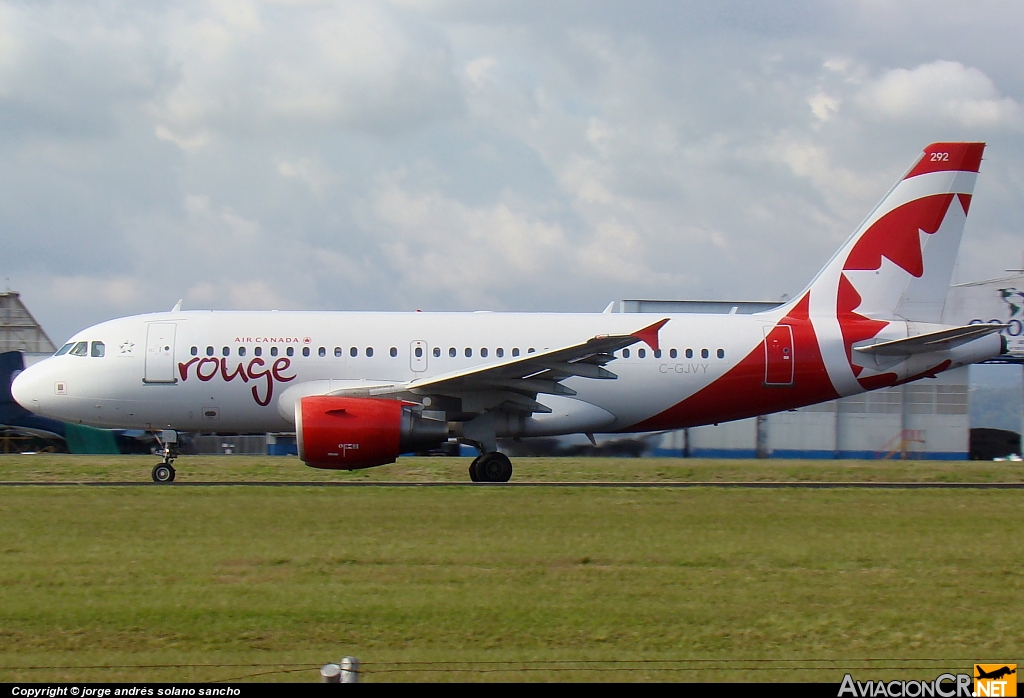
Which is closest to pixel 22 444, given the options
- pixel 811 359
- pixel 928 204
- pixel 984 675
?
pixel 811 359

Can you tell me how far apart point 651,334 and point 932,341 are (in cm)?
563

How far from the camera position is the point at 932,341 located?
20.6 m

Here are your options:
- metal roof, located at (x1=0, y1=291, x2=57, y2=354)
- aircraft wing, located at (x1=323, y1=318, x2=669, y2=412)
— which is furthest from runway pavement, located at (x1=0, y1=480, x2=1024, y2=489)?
metal roof, located at (x1=0, y1=291, x2=57, y2=354)

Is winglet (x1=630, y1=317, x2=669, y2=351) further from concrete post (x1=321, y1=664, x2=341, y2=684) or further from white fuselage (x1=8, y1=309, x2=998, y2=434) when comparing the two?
concrete post (x1=321, y1=664, x2=341, y2=684)

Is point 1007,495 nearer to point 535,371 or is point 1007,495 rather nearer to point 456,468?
point 535,371

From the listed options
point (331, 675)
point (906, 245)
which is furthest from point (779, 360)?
point (331, 675)

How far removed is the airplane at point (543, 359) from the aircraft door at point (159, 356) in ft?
0.09

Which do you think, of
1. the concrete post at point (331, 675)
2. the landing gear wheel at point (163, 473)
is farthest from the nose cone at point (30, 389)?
the concrete post at point (331, 675)

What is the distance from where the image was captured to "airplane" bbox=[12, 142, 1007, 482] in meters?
19.9

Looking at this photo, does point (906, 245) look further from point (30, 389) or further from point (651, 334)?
point (30, 389)

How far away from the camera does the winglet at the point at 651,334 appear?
18.6 meters

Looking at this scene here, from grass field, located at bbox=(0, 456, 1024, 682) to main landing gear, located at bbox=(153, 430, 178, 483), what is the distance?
3887 mm

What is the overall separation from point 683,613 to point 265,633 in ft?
9.79

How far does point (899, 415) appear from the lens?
3900 centimetres
